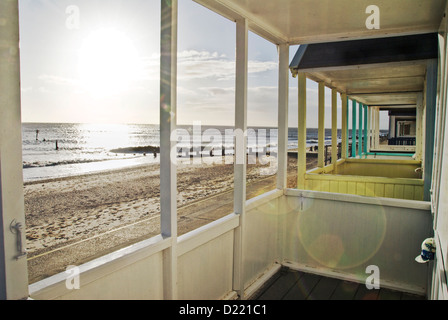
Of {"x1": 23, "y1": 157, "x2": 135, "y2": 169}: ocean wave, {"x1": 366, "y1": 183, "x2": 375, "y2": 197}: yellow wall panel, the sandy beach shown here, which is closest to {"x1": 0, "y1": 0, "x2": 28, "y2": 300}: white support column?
{"x1": 366, "y1": 183, "x2": 375, "y2": 197}: yellow wall panel

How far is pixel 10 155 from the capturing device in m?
1.13

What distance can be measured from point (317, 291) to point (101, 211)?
746cm

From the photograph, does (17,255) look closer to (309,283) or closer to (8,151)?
(8,151)

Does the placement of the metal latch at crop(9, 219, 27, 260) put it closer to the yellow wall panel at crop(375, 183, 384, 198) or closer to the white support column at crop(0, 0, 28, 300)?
the white support column at crop(0, 0, 28, 300)

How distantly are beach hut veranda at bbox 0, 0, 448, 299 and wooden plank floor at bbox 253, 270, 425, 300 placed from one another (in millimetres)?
84

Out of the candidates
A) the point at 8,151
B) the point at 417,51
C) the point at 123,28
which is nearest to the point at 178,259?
the point at 8,151

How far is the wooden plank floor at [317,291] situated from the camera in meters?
2.85

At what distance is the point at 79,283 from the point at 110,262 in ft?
0.62
